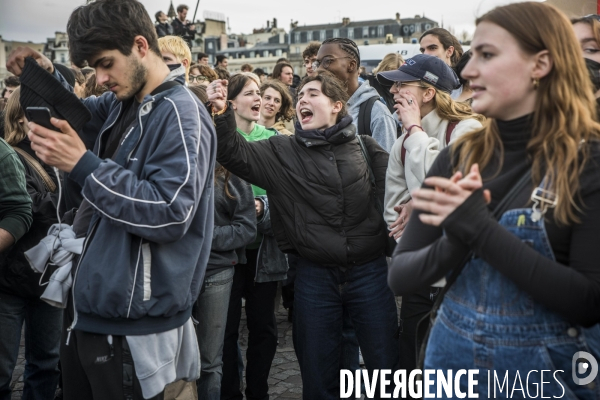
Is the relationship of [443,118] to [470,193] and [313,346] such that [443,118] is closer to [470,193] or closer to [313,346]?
[313,346]

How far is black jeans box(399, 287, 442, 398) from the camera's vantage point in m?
3.87

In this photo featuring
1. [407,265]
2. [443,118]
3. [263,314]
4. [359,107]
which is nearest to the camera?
[407,265]

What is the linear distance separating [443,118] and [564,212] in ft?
6.87

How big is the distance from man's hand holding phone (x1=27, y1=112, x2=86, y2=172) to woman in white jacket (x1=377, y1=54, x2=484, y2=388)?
1.86 m

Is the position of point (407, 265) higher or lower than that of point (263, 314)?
higher

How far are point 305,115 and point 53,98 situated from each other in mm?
1888

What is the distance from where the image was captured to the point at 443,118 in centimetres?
398

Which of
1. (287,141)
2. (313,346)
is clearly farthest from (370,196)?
(313,346)

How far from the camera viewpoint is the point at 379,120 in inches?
205

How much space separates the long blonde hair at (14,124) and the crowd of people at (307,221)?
0.07ft

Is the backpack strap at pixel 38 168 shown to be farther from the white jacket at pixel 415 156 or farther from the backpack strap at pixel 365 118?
the backpack strap at pixel 365 118

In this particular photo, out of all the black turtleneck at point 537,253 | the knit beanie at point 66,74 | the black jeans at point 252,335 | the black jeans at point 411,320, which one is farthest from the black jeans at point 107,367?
the knit beanie at point 66,74

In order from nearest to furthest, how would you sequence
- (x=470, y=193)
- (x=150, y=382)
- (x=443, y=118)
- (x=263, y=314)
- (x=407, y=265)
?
(x=470, y=193)
(x=407, y=265)
(x=150, y=382)
(x=443, y=118)
(x=263, y=314)

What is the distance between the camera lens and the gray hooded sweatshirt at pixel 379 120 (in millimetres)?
5133
